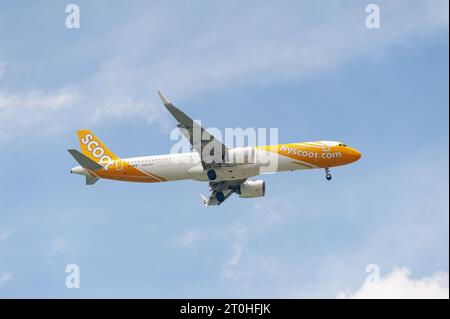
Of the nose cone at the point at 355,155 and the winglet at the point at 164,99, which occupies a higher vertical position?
the winglet at the point at 164,99

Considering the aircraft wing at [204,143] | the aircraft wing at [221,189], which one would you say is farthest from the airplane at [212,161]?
the aircraft wing at [221,189]

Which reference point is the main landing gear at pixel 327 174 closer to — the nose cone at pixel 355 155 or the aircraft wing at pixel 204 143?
the nose cone at pixel 355 155

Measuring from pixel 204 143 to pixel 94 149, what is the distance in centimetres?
1702

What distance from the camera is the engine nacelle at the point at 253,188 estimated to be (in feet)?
313

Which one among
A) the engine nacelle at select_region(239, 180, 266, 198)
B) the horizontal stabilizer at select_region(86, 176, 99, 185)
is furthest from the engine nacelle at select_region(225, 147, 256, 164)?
the horizontal stabilizer at select_region(86, 176, 99, 185)

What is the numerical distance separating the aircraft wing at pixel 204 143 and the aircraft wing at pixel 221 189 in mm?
9277

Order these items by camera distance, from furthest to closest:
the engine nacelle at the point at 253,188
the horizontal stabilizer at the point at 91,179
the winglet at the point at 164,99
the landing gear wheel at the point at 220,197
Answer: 1. the landing gear wheel at the point at 220,197
2. the engine nacelle at the point at 253,188
3. the horizontal stabilizer at the point at 91,179
4. the winglet at the point at 164,99

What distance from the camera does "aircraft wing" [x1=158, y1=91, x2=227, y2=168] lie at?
84062mm

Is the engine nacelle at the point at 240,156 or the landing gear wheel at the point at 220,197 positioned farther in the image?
the landing gear wheel at the point at 220,197

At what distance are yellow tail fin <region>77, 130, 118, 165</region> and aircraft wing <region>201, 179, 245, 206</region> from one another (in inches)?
518

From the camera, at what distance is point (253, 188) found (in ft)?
314

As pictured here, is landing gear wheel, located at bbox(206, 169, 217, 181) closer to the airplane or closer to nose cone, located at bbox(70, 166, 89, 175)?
the airplane

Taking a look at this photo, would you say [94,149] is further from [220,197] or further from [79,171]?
[220,197]

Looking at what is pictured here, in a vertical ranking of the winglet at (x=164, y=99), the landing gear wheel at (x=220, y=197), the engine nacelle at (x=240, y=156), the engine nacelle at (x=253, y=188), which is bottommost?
the landing gear wheel at (x=220, y=197)
